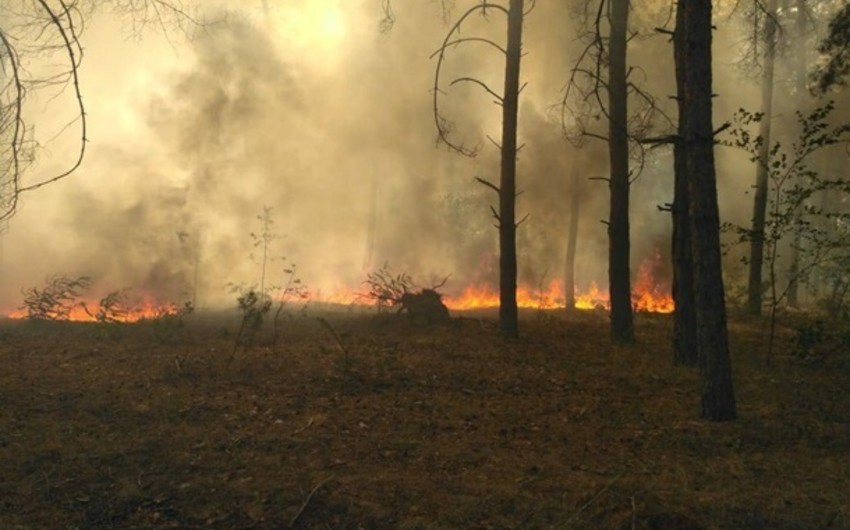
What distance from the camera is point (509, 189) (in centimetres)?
1095

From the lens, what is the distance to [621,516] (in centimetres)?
409

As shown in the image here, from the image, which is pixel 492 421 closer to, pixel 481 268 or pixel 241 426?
pixel 241 426

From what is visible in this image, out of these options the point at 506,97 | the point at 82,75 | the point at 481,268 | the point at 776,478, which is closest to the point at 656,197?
the point at 481,268

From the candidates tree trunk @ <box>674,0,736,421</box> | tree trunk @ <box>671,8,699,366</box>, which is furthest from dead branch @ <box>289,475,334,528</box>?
tree trunk @ <box>671,8,699,366</box>

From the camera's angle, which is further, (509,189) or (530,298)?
(530,298)

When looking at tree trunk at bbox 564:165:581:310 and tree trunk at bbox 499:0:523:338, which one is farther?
tree trunk at bbox 564:165:581:310

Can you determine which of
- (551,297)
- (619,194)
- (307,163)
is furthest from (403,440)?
(307,163)

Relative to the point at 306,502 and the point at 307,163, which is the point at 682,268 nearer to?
the point at 306,502

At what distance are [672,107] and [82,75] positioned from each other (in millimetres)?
25164

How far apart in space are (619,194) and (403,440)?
22.4 feet

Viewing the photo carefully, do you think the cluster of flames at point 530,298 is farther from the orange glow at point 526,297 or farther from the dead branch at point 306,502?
the dead branch at point 306,502

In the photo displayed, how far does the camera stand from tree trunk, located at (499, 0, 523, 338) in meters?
10.8

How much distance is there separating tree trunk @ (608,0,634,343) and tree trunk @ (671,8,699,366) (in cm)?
205

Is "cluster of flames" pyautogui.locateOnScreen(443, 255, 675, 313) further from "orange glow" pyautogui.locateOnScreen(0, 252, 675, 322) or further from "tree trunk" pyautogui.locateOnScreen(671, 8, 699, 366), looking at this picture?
"tree trunk" pyautogui.locateOnScreen(671, 8, 699, 366)
